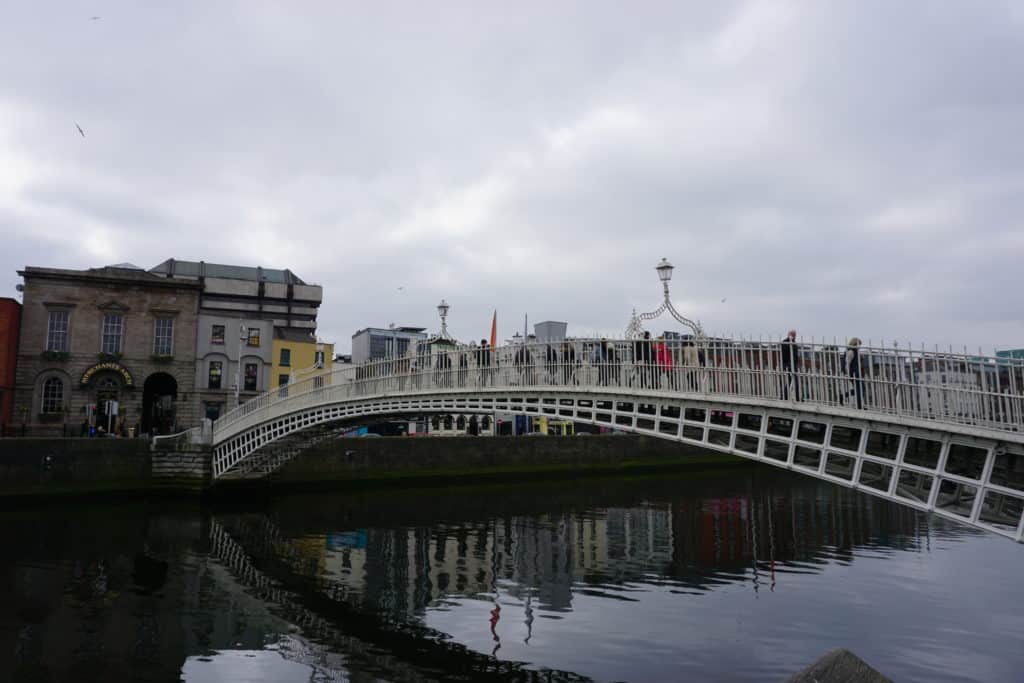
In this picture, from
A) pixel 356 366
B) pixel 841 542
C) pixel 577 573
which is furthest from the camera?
pixel 356 366

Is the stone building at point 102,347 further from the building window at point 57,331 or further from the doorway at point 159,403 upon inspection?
the doorway at point 159,403

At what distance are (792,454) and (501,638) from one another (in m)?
5.73

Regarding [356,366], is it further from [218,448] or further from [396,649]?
[396,649]

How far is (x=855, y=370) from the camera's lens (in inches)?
377

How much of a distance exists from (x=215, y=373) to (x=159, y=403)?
17.7ft

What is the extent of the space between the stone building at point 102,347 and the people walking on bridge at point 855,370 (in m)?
33.0

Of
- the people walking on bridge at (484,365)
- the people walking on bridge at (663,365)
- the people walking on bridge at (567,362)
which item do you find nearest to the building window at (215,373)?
the people walking on bridge at (484,365)

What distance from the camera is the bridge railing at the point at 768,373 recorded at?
327 inches

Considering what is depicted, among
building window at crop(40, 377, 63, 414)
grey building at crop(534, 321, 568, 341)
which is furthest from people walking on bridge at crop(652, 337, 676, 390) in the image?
building window at crop(40, 377, 63, 414)

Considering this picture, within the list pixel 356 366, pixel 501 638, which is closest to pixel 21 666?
pixel 501 638

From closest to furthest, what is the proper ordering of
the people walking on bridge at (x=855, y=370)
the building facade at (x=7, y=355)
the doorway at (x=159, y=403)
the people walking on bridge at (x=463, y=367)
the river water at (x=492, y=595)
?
the people walking on bridge at (x=855, y=370), the river water at (x=492, y=595), the people walking on bridge at (x=463, y=367), the building facade at (x=7, y=355), the doorway at (x=159, y=403)

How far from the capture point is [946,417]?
336 inches

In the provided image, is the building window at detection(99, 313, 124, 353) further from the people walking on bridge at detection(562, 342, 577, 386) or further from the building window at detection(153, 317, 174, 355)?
the people walking on bridge at detection(562, 342, 577, 386)

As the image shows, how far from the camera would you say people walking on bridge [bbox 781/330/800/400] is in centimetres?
1020
